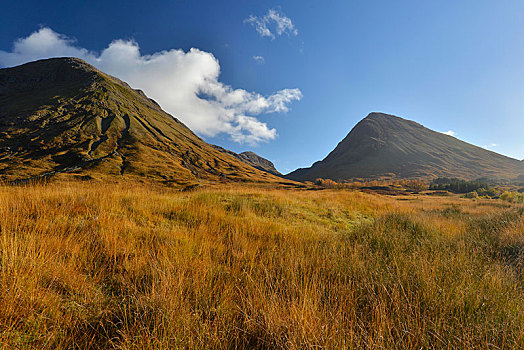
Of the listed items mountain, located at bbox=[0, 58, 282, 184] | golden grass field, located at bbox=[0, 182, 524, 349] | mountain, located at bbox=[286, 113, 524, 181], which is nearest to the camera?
golden grass field, located at bbox=[0, 182, 524, 349]

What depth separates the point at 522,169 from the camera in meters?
142

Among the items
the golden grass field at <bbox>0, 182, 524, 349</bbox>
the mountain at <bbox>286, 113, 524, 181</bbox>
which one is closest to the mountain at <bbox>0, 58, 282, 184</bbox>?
the golden grass field at <bbox>0, 182, 524, 349</bbox>

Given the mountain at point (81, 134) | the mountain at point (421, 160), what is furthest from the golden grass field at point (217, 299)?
the mountain at point (421, 160)

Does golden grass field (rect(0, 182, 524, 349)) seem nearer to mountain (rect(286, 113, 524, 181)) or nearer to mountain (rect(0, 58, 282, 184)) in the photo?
mountain (rect(0, 58, 282, 184))

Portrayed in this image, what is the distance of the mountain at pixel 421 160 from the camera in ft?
434

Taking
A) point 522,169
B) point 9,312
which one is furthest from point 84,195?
point 522,169

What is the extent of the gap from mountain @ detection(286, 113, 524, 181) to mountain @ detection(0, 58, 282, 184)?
315 feet

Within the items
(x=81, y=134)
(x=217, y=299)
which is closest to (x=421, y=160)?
(x=217, y=299)

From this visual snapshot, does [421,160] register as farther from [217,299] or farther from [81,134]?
[81,134]

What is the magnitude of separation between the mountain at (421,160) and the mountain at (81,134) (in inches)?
3781

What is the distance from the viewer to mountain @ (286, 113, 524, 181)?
13238cm

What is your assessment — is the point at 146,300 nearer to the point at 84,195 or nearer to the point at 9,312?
the point at 9,312

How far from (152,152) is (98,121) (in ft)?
129

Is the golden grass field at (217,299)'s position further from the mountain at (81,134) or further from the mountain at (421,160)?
the mountain at (421,160)
